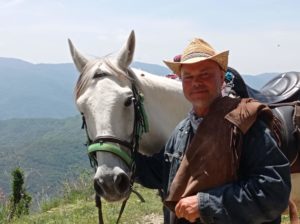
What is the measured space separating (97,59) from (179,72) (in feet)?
3.08

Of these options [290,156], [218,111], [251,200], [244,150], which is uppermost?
[218,111]

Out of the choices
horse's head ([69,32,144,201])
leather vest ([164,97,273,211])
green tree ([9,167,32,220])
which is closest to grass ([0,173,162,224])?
green tree ([9,167,32,220])

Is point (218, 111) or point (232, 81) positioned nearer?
point (218, 111)

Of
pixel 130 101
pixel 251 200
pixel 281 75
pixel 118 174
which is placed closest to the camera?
pixel 251 200

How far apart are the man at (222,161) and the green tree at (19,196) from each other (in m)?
8.74

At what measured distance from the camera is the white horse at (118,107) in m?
2.44

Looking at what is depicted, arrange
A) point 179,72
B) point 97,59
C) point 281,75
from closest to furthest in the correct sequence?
point 179,72, point 97,59, point 281,75

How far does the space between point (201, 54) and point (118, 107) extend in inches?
31.8

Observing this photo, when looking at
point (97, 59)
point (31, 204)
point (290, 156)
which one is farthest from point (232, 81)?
point (31, 204)

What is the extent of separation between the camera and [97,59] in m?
2.91

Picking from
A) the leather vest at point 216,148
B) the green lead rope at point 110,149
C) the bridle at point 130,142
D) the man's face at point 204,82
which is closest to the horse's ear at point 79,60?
the bridle at point 130,142

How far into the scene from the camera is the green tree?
10.2 m

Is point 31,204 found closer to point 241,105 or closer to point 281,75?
point 281,75

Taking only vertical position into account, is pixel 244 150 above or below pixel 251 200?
above
